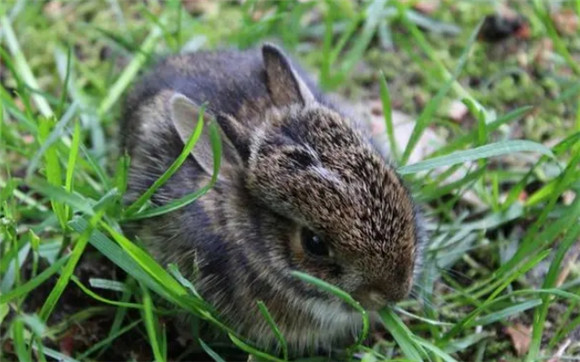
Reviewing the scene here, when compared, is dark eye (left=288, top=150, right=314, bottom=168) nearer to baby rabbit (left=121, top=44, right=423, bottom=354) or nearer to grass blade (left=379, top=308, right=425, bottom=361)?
baby rabbit (left=121, top=44, right=423, bottom=354)

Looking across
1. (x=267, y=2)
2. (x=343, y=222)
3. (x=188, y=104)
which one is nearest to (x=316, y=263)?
(x=343, y=222)

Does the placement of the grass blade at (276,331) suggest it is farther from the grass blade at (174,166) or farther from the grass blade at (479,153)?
the grass blade at (479,153)

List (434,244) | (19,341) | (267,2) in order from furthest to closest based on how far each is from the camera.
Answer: (267,2) < (434,244) < (19,341)

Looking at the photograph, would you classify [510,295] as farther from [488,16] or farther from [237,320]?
[488,16]

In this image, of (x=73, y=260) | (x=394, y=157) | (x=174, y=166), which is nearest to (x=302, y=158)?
(x=174, y=166)

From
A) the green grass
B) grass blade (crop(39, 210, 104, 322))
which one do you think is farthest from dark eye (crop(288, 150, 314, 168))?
grass blade (crop(39, 210, 104, 322))

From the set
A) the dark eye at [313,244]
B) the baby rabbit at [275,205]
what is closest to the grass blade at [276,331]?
the baby rabbit at [275,205]

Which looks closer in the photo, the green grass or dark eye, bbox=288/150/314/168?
dark eye, bbox=288/150/314/168
